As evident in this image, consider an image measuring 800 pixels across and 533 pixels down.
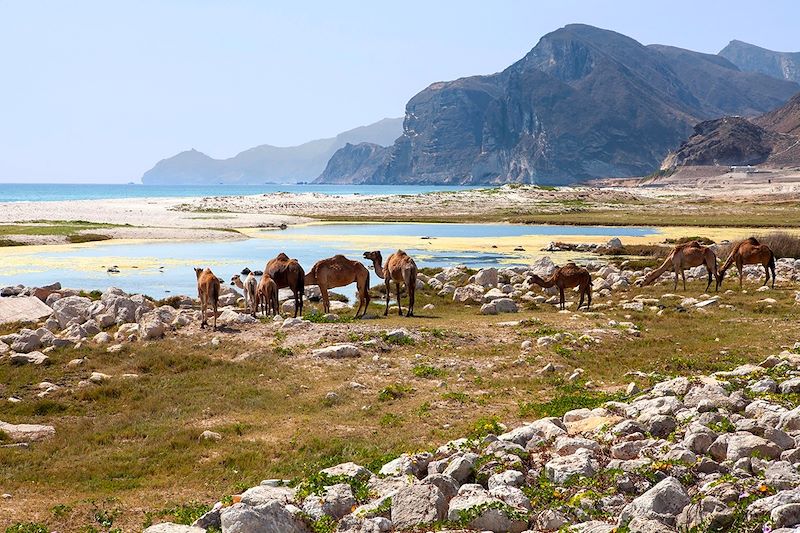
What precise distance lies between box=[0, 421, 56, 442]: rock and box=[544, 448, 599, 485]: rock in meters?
9.45

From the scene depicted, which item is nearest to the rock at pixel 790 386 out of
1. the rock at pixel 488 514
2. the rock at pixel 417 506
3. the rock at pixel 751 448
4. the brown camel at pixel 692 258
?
the rock at pixel 751 448

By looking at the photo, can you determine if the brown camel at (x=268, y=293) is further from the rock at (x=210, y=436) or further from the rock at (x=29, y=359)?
the rock at (x=210, y=436)

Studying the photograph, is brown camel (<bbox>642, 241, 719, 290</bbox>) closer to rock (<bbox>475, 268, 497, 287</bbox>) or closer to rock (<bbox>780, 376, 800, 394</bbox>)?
rock (<bbox>475, 268, 497, 287</bbox>)

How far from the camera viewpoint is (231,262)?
152 ft

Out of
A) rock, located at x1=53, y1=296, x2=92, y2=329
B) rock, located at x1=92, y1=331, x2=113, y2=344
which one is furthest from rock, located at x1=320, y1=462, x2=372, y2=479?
rock, located at x1=53, y1=296, x2=92, y2=329

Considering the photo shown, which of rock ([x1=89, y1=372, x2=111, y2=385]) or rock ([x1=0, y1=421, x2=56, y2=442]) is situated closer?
rock ([x1=0, y1=421, x2=56, y2=442])

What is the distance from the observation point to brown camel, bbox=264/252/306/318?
83.6ft

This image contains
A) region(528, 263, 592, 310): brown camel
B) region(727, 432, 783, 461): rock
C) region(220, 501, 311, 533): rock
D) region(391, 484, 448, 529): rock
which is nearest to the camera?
region(220, 501, 311, 533): rock

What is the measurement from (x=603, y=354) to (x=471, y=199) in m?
103

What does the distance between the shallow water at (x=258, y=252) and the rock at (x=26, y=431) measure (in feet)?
61.0

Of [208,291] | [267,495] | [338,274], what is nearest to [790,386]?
[267,495]

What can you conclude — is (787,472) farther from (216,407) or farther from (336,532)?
(216,407)

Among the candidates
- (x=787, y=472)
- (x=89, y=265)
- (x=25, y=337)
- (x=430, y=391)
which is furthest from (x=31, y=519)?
(x=89, y=265)

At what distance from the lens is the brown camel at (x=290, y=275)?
2548 centimetres
